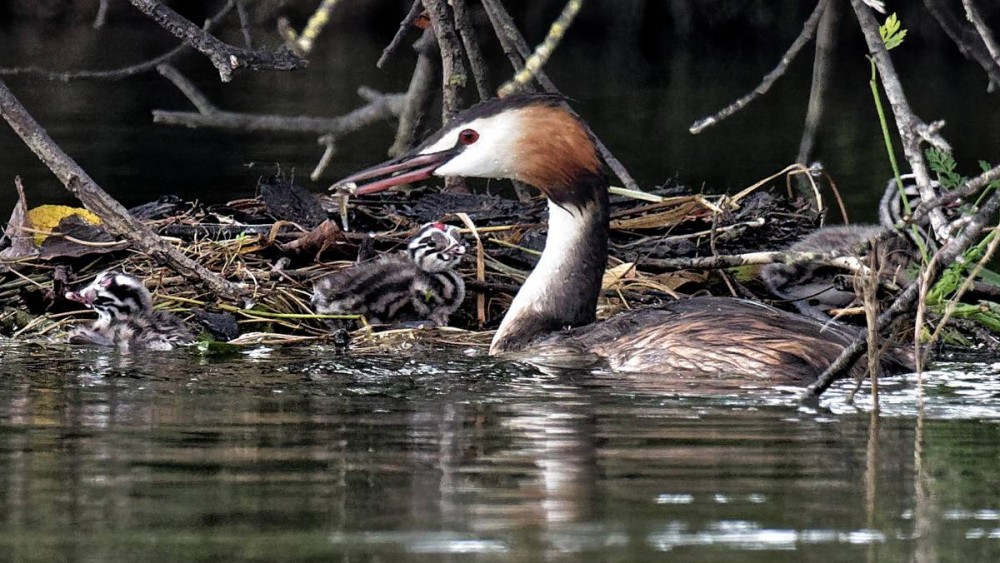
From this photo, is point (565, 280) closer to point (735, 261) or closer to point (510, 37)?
point (735, 261)

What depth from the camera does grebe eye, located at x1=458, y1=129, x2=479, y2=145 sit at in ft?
24.7

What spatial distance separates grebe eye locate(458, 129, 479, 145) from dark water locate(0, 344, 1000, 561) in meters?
1.03

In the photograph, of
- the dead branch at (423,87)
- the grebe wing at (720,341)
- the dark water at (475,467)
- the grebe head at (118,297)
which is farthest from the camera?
the dead branch at (423,87)

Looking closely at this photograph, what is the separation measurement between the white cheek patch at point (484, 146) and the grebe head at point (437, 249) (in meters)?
0.54

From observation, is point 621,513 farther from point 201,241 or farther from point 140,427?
point 201,241

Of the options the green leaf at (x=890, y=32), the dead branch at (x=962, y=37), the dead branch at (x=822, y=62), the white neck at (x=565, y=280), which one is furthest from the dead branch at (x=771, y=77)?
the white neck at (x=565, y=280)

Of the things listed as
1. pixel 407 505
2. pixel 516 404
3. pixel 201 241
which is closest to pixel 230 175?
pixel 201 241

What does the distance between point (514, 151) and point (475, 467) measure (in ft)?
9.22

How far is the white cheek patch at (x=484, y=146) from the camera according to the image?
7.53m

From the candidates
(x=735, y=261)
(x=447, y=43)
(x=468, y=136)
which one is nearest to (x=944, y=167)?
(x=735, y=261)

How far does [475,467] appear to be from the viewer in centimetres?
496

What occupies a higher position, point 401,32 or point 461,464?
point 401,32

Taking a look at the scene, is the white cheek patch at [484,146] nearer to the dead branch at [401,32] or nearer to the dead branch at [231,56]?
the dead branch at [401,32]

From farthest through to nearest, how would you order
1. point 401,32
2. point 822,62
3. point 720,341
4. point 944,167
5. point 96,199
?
point 401,32 → point 96,199 → point 822,62 → point 720,341 → point 944,167
